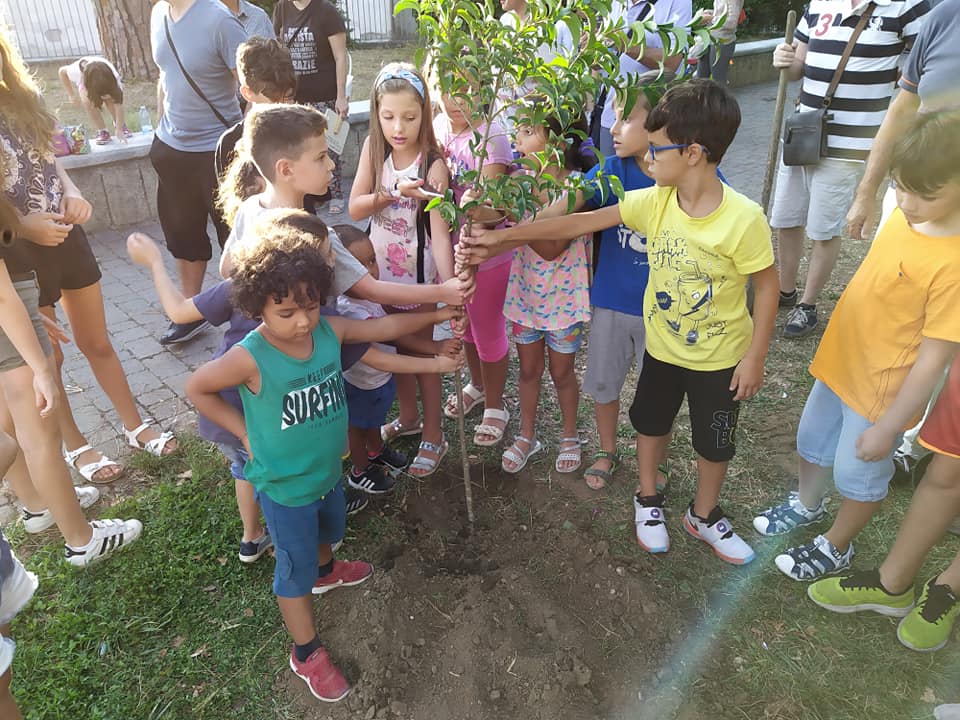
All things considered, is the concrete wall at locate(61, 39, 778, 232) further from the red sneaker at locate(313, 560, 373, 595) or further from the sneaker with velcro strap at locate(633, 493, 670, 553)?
the sneaker with velcro strap at locate(633, 493, 670, 553)

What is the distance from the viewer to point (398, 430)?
3818 mm

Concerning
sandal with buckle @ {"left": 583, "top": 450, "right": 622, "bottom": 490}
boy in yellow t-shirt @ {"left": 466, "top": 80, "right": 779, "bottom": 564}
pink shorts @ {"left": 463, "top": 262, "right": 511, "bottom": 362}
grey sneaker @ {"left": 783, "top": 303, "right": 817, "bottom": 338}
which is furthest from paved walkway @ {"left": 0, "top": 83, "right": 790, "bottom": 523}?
grey sneaker @ {"left": 783, "top": 303, "right": 817, "bottom": 338}

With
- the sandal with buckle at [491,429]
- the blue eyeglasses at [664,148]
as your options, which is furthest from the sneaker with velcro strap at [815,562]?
the blue eyeglasses at [664,148]

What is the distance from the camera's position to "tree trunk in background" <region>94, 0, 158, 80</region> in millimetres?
9961

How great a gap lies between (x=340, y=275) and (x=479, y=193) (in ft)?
2.10

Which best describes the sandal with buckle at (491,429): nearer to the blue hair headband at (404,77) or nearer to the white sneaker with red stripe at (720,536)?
the white sneaker with red stripe at (720,536)

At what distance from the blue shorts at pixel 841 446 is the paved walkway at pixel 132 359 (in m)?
3.25

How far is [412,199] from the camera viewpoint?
10.1 feet

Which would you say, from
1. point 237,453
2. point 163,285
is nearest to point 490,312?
point 237,453

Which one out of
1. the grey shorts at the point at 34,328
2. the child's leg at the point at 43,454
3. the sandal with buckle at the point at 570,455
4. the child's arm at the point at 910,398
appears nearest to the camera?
the child's arm at the point at 910,398

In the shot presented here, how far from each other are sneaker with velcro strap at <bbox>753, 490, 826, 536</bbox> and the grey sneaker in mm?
1856

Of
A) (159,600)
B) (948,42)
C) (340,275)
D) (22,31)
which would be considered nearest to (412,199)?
(340,275)

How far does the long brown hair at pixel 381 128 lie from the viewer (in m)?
2.91

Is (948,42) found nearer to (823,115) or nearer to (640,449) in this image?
(823,115)
